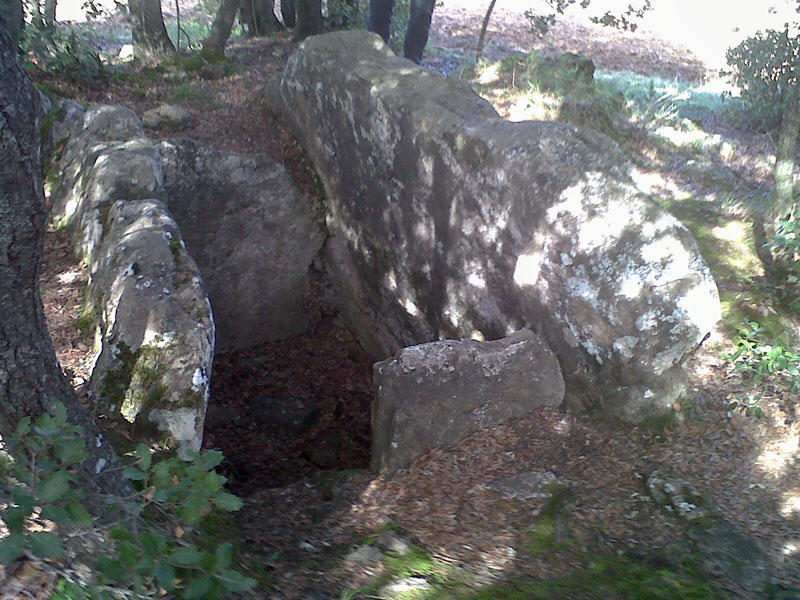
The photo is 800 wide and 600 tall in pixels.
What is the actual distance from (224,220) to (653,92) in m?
7.48

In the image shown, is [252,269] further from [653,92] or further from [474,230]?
[653,92]

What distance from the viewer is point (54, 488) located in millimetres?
2004

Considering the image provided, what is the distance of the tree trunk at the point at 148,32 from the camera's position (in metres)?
9.18

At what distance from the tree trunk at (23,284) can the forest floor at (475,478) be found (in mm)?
1103

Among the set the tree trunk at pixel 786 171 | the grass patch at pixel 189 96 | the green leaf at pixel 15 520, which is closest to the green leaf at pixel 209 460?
the green leaf at pixel 15 520

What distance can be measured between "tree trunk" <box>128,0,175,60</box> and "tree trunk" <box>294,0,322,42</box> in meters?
2.19

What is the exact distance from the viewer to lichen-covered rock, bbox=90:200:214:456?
13.5 ft

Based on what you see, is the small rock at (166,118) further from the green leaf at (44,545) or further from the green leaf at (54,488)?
the green leaf at (44,545)

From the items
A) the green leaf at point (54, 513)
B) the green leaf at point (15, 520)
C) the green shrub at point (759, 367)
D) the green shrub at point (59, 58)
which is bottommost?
the green leaf at point (15, 520)

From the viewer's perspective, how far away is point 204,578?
2.10m

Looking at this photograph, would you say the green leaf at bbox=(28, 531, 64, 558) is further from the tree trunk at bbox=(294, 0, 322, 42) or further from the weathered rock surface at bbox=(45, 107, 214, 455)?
the tree trunk at bbox=(294, 0, 322, 42)

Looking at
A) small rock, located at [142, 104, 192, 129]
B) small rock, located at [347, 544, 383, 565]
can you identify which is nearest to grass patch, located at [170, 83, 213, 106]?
small rock, located at [142, 104, 192, 129]

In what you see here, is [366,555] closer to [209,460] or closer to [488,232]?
[209,460]

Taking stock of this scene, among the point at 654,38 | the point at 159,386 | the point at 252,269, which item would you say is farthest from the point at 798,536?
the point at 654,38
